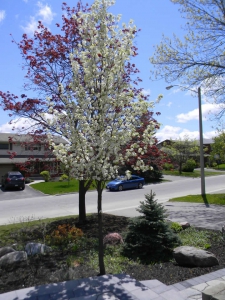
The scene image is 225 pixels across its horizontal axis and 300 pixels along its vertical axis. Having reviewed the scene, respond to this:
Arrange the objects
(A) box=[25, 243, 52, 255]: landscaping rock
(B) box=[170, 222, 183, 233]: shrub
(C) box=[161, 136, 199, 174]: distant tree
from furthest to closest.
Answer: (C) box=[161, 136, 199, 174]: distant tree → (B) box=[170, 222, 183, 233]: shrub → (A) box=[25, 243, 52, 255]: landscaping rock

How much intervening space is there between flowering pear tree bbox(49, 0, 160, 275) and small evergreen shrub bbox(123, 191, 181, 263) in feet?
5.05

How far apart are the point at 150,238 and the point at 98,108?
3.33 metres

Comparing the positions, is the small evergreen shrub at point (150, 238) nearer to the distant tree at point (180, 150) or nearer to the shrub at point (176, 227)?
the shrub at point (176, 227)

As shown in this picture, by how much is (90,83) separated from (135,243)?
3.85 metres

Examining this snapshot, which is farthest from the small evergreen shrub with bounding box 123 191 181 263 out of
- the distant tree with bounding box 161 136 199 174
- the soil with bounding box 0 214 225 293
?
the distant tree with bounding box 161 136 199 174

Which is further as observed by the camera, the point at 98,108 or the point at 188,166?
the point at 188,166

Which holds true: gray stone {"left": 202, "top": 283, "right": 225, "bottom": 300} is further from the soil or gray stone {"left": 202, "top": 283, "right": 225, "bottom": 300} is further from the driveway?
the driveway

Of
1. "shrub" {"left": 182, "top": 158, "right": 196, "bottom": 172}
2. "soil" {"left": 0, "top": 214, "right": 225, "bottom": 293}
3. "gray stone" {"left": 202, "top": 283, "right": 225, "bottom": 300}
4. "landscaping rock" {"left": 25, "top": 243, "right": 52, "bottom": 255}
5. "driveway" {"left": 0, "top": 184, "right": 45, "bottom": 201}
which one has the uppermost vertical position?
"shrub" {"left": 182, "top": 158, "right": 196, "bottom": 172}

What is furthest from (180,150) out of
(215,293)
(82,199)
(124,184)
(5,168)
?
(215,293)

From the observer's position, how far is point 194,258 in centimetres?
564

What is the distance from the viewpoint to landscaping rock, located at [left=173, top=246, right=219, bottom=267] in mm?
5617

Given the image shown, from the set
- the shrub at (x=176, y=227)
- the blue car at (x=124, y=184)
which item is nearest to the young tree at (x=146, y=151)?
the shrub at (x=176, y=227)

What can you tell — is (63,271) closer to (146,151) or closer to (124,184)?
(146,151)

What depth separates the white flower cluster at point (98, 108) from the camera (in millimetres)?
4852
